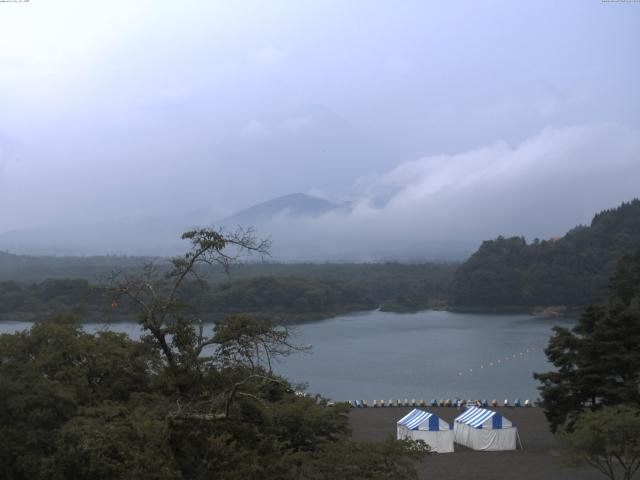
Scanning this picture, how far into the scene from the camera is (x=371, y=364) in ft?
83.1

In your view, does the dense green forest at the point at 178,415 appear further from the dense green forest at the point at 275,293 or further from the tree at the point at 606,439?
the dense green forest at the point at 275,293

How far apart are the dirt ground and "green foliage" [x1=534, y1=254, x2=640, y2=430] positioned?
64 cm

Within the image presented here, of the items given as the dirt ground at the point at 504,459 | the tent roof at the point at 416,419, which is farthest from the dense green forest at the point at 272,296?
the tent roof at the point at 416,419

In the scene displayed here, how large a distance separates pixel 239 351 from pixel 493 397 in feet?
50.8

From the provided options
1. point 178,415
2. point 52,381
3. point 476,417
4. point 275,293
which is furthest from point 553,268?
point 178,415

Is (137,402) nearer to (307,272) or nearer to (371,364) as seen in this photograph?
(371,364)

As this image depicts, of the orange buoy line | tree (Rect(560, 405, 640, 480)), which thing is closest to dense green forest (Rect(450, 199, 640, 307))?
the orange buoy line

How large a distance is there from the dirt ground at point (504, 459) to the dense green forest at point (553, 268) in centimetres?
3399

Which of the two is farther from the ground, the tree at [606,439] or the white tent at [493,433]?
the tree at [606,439]

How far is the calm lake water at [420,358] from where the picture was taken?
2064 centimetres

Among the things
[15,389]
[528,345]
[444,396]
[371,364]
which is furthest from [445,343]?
[15,389]

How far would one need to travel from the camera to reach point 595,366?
1077 centimetres

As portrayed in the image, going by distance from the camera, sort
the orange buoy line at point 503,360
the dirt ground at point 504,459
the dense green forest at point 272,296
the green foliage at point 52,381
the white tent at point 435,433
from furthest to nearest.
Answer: the dense green forest at point 272,296 < the orange buoy line at point 503,360 < the white tent at point 435,433 < the dirt ground at point 504,459 < the green foliage at point 52,381

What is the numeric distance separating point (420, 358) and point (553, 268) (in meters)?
24.5
